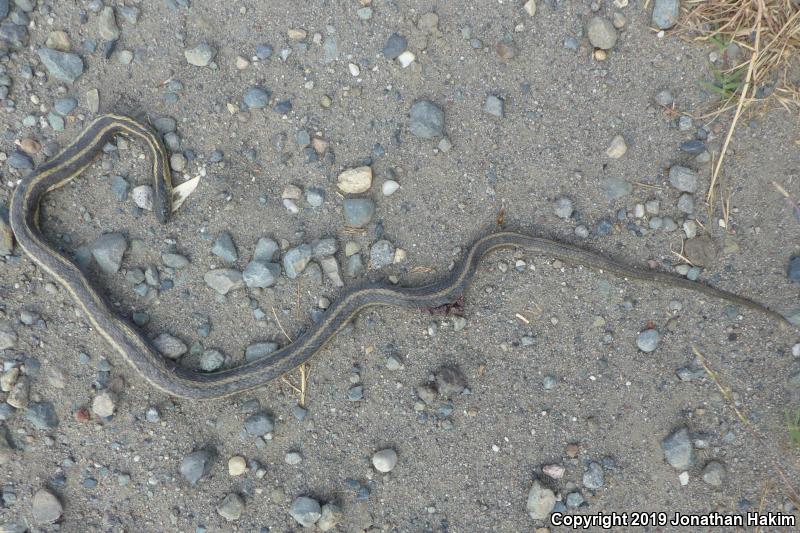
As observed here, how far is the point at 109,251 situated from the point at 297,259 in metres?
2.07

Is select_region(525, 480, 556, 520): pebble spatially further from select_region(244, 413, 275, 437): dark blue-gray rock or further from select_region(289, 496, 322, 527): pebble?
select_region(244, 413, 275, 437): dark blue-gray rock

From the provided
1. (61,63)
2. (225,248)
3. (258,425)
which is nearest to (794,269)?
(258,425)

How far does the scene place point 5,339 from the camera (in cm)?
590

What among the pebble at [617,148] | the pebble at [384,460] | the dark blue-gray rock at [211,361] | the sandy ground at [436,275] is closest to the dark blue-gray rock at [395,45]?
the sandy ground at [436,275]

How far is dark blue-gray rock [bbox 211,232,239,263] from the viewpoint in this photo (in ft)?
20.0

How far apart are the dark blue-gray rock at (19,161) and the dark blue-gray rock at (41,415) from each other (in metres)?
2.60

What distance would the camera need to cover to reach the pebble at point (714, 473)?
609 centimetres

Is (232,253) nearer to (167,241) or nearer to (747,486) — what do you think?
(167,241)

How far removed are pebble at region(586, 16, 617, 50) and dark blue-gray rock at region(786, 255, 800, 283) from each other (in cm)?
318

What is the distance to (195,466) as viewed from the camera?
19.4ft

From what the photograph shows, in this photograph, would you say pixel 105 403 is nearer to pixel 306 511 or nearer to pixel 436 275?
pixel 306 511

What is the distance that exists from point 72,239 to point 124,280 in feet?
2.44

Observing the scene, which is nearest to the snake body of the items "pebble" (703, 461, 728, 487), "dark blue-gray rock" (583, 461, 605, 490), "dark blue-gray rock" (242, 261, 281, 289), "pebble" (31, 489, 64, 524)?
"dark blue-gray rock" (242, 261, 281, 289)

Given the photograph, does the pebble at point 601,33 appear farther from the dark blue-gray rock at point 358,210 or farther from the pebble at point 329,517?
the pebble at point 329,517
